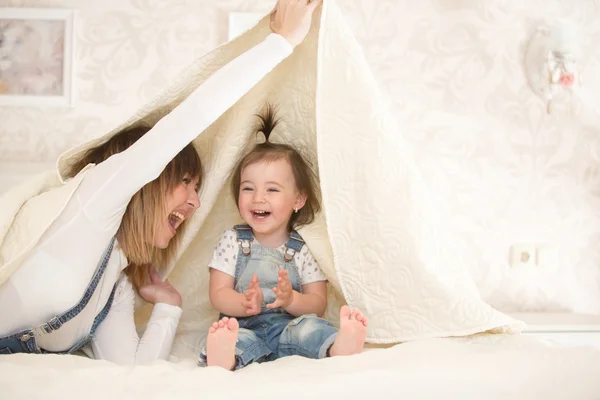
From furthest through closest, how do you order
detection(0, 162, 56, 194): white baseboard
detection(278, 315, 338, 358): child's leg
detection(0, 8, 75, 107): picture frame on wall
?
1. detection(0, 8, 75, 107): picture frame on wall
2. detection(0, 162, 56, 194): white baseboard
3. detection(278, 315, 338, 358): child's leg

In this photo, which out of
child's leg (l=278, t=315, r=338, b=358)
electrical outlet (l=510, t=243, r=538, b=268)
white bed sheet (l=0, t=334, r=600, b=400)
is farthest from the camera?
electrical outlet (l=510, t=243, r=538, b=268)

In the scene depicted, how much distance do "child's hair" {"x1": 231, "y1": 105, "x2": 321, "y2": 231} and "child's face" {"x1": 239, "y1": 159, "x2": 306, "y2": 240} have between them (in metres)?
0.02

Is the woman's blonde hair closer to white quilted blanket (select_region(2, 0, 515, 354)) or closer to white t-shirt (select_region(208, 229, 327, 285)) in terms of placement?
white quilted blanket (select_region(2, 0, 515, 354))

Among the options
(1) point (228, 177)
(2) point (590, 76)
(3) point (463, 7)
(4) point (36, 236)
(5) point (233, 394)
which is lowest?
(5) point (233, 394)

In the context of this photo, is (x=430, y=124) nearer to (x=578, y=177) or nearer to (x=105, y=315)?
(x=578, y=177)

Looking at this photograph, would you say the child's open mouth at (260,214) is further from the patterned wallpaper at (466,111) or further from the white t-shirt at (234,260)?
the patterned wallpaper at (466,111)

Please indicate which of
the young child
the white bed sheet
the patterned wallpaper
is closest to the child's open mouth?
the young child

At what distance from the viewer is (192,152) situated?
4.59ft

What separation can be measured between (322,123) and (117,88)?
901 mm

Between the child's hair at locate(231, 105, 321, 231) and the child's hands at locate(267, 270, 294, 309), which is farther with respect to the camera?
the child's hair at locate(231, 105, 321, 231)

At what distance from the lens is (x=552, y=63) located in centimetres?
195

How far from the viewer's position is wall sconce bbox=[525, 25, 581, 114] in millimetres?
1957

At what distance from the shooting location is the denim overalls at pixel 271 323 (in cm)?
122

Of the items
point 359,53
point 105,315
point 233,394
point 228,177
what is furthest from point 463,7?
point 233,394
